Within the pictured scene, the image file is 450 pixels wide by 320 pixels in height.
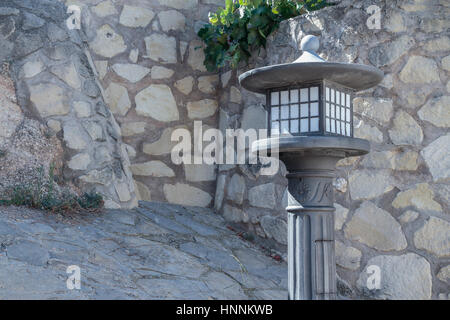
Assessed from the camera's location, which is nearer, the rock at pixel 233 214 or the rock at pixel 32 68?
the rock at pixel 32 68

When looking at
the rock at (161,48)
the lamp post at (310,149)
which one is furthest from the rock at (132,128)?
the lamp post at (310,149)

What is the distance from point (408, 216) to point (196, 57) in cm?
271

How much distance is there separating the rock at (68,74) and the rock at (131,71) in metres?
0.68

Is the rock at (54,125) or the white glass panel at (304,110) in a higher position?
the rock at (54,125)

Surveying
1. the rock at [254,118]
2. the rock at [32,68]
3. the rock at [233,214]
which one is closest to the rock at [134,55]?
the rock at [32,68]

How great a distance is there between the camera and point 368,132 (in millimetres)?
3434

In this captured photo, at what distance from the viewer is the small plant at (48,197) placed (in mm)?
3406

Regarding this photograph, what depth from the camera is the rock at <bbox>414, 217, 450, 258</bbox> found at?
3.09 meters

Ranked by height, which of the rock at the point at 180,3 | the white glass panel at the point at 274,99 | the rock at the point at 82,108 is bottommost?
the white glass panel at the point at 274,99

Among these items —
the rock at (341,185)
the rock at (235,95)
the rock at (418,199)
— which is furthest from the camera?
the rock at (235,95)

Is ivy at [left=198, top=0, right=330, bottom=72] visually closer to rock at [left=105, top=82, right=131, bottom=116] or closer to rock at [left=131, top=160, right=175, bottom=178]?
rock at [left=105, top=82, right=131, bottom=116]

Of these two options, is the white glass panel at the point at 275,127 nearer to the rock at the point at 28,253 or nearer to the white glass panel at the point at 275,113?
the white glass panel at the point at 275,113

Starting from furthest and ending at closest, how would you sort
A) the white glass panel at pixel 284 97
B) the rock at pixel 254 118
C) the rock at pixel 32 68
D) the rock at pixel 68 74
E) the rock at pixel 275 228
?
1. the rock at pixel 254 118
2. the rock at pixel 68 74
3. the rock at pixel 32 68
4. the rock at pixel 275 228
5. the white glass panel at pixel 284 97

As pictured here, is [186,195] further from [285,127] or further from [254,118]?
[285,127]
